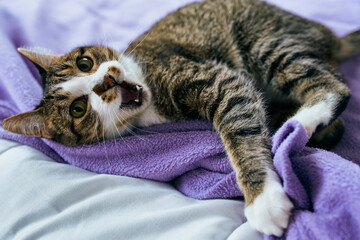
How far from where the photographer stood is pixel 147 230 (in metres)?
0.97

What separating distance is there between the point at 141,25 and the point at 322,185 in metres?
1.81

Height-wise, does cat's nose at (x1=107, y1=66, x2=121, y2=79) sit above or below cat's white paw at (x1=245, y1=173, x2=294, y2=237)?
above

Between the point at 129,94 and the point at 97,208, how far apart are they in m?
0.54

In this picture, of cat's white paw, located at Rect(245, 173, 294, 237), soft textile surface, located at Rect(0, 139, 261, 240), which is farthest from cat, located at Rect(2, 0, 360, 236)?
soft textile surface, located at Rect(0, 139, 261, 240)

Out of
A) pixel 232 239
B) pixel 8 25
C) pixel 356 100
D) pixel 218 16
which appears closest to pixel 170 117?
pixel 232 239

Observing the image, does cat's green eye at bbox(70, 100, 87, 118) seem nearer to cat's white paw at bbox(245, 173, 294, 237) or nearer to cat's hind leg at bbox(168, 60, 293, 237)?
cat's hind leg at bbox(168, 60, 293, 237)

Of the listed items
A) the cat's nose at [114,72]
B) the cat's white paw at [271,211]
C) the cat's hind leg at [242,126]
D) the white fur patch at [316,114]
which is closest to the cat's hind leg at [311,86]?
the white fur patch at [316,114]

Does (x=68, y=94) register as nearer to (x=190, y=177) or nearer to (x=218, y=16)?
(x=190, y=177)

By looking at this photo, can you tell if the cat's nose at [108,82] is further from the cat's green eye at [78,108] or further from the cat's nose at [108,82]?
the cat's green eye at [78,108]

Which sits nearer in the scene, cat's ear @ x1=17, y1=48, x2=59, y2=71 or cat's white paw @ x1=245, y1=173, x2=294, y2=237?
cat's white paw @ x1=245, y1=173, x2=294, y2=237

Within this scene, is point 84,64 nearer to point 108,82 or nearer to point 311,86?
point 108,82

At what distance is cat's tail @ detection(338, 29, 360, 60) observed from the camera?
5.50ft

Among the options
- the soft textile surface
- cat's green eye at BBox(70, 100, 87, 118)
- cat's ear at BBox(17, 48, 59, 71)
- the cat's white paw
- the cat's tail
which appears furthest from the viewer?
the cat's tail

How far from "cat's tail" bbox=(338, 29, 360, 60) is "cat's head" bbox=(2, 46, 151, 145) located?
1266mm
